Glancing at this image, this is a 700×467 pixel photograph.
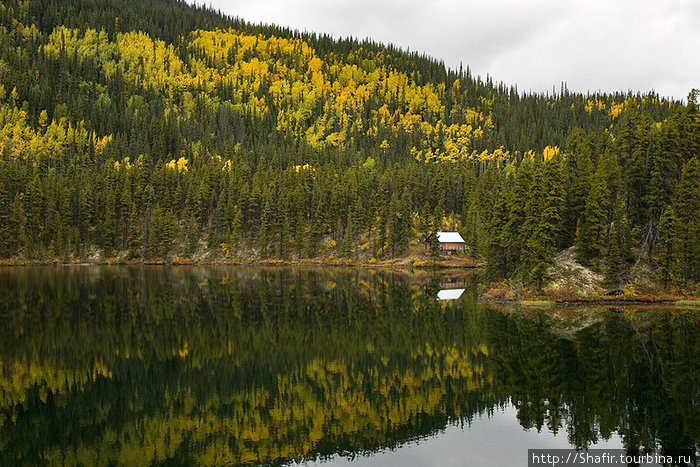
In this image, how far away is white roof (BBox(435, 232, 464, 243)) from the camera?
132000 mm

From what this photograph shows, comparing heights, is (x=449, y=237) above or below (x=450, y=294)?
above

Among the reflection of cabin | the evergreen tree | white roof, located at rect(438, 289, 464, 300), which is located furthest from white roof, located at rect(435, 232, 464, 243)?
the evergreen tree

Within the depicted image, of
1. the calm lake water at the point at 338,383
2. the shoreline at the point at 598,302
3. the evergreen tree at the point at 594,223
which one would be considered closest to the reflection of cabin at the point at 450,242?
the evergreen tree at the point at 594,223

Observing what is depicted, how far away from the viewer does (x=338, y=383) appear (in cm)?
3322

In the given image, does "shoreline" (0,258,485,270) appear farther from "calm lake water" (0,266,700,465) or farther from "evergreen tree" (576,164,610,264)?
"calm lake water" (0,266,700,465)

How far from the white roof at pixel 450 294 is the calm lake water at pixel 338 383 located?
37.9ft

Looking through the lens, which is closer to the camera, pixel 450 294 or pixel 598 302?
pixel 598 302

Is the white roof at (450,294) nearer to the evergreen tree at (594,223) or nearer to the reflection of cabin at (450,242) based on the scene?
the evergreen tree at (594,223)

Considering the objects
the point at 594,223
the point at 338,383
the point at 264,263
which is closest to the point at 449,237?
the point at 264,263

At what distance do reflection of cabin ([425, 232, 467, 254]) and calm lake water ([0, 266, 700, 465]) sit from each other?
71659 mm

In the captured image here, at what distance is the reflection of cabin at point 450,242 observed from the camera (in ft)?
434

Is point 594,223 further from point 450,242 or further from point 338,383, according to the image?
point 450,242

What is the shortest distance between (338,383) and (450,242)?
102983 millimetres

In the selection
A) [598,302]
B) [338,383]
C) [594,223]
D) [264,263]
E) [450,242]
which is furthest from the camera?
[264,263]
